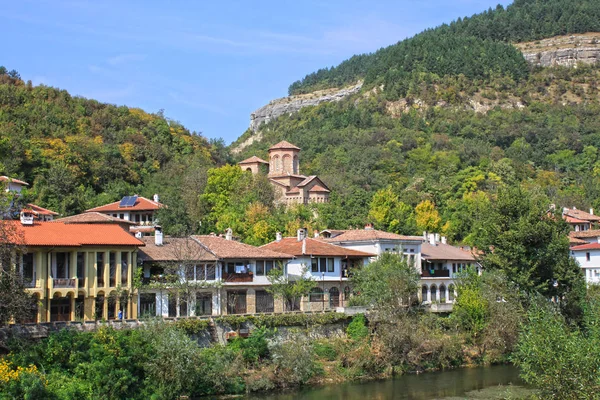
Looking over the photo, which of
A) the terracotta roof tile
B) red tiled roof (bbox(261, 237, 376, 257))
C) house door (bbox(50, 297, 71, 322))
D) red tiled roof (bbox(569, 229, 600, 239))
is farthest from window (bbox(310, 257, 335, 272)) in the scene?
red tiled roof (bbox(569, 229, 600, 239))

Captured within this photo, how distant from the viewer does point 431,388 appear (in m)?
43.8

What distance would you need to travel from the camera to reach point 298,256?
56156 mm

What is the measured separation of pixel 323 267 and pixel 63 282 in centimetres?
2043

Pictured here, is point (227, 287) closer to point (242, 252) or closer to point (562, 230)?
point (242, 252)

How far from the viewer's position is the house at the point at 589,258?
3041 inches

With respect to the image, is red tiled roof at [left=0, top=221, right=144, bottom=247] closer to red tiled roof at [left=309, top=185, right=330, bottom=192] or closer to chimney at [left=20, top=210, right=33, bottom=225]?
chimney at [left=20, top=210, right=33, bottom=225]

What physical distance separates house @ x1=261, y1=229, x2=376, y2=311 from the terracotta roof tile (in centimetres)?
706

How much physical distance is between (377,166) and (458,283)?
65989mm

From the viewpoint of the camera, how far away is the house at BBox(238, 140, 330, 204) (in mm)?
94250

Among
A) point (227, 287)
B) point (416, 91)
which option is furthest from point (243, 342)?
point (416, 91)

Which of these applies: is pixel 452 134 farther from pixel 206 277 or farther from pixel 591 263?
pixel 206 277

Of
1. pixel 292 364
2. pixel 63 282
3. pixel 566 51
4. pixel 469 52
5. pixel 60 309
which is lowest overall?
pixel 292 364

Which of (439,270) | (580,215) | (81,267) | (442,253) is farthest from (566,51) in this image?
(81,267)

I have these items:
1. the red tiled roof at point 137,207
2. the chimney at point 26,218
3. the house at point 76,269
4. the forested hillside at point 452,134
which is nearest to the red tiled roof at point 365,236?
the forested hillside at point 452,134
